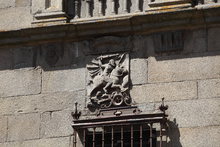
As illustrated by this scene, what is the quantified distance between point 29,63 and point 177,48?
2363mm

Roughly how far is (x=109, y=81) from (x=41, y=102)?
3.67 ft

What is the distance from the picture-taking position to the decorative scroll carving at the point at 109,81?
16.0 meters

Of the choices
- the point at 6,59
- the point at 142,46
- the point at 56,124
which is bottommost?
the point at 56,124

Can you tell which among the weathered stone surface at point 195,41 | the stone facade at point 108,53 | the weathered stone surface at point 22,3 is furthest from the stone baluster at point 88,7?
the weathered stone surface at point 195,41

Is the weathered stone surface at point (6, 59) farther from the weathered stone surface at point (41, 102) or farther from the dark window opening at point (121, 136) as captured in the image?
the dark window opening at point (121, 136)

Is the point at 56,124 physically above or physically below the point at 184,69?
below

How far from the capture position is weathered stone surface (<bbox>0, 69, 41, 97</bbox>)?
16594 millimetres

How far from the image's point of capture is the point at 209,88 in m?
15.7

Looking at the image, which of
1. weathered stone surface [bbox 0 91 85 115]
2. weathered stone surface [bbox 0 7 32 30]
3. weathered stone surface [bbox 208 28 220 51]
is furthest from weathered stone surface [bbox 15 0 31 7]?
weathered stone surface [bbox 208 28 220 51]

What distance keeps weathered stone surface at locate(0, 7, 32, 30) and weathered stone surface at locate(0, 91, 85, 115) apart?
1210mm

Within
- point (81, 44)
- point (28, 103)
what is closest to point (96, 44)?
point (81, 44)

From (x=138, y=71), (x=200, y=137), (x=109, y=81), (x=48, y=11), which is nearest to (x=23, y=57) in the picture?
(x=48, y=11)

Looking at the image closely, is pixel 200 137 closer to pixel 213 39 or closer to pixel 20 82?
pixel 213 39

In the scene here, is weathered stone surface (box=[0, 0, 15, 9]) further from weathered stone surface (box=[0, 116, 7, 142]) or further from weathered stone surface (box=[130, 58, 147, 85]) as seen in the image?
weathered stone surface (box=[130, 58, 147, 85])
